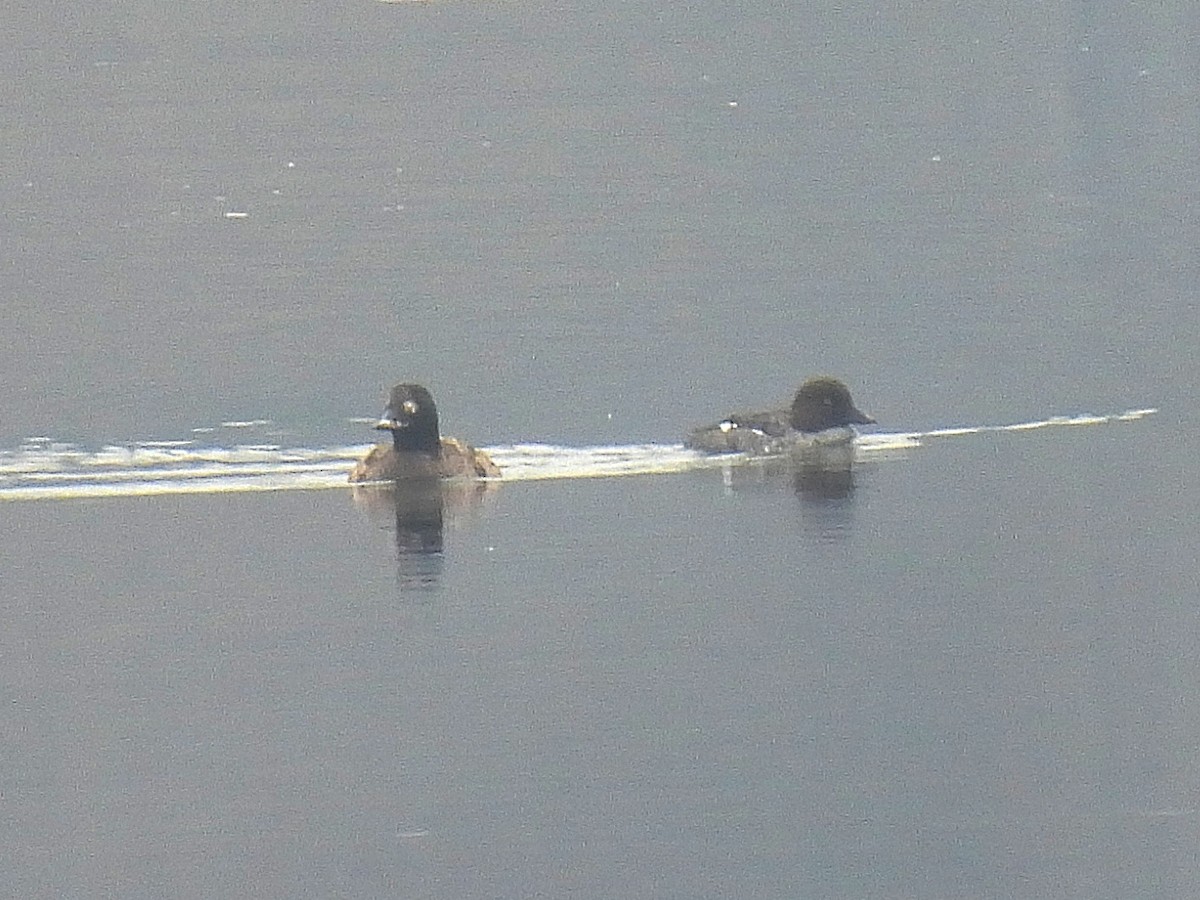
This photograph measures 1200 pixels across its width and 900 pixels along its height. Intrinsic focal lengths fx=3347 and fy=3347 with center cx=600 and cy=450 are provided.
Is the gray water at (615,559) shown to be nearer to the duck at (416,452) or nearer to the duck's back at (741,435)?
the duck at (416,452)

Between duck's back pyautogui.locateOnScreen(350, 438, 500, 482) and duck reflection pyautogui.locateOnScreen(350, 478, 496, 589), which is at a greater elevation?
duck's back pyautogui.locateOnScreen(350, 438, 500, 482)

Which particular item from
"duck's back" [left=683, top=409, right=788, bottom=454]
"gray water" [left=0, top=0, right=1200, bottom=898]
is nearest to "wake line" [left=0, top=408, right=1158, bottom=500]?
"duck's back" [left=683, top=409, right=788, bottom=454]

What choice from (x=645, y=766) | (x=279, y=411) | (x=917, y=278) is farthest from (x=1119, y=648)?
(x=917, y=278)

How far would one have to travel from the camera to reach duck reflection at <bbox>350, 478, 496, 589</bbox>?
53.8 ft

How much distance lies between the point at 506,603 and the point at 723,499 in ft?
10.4

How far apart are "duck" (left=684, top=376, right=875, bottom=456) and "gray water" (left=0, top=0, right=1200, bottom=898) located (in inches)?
25.3

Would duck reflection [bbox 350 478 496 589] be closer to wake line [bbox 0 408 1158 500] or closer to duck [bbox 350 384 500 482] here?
duck [bbox 350 384 500 482]

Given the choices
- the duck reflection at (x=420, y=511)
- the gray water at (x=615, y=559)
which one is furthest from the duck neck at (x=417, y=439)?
the gray water at (x=615, y=559)

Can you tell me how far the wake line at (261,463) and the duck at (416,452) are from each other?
240 millimetres

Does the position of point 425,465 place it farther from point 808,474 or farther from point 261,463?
point 808,474

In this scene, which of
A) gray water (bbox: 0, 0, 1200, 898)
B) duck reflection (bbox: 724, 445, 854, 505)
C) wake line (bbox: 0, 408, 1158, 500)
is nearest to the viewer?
gray water (bbox: 0, 0, 1200, 898)

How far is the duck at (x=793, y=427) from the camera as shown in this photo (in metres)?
19.8

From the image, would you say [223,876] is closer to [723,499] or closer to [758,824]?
[758,824]

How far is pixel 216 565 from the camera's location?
16.4 metres
